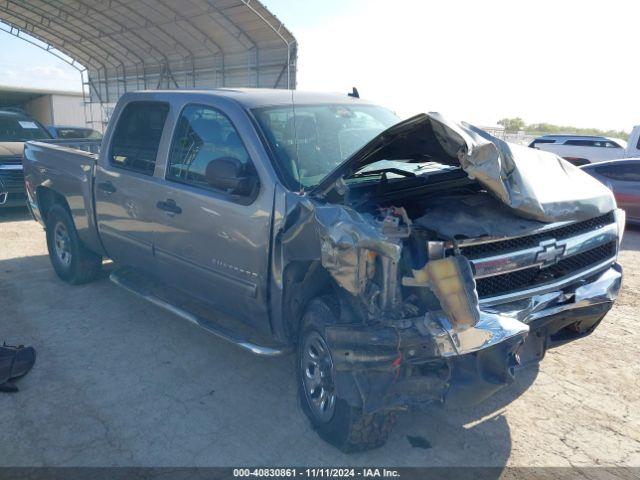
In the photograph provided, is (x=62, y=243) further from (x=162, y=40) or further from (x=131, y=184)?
(x=162, y=40)

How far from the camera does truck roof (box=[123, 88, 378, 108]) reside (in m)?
3.79

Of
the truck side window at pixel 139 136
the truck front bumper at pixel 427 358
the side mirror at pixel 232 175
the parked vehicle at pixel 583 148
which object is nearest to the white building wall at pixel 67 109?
the parked vehicle at pixel 583 148

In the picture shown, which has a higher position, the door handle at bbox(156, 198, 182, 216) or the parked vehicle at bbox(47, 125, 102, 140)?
the parked vehicle at bbox(47, 125, 102, 140)

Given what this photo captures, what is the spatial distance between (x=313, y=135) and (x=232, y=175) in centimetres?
83

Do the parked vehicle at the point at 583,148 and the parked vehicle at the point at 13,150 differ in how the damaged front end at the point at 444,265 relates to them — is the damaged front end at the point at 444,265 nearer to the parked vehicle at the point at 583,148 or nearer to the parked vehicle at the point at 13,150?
the parked vehicle at the point at 13,150

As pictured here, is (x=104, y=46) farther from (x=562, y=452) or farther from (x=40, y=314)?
(x=562, y=452)

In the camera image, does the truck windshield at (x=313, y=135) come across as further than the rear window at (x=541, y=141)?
No

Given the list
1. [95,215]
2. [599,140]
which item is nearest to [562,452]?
[95,215]

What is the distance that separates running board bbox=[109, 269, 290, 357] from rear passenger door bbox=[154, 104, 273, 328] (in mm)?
149

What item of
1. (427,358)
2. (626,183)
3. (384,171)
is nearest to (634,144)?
(626,183)

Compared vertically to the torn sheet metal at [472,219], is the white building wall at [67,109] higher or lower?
higher

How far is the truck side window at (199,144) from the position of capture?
3.70 metres

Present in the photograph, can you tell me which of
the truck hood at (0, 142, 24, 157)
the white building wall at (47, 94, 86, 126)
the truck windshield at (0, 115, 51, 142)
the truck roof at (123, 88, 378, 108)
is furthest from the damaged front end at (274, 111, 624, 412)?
the white building wall at (47, 94, 86, 126)

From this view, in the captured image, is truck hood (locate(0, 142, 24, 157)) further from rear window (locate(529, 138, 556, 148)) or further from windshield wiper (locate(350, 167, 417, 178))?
rear window (locate(529, 138, 556, 148))
